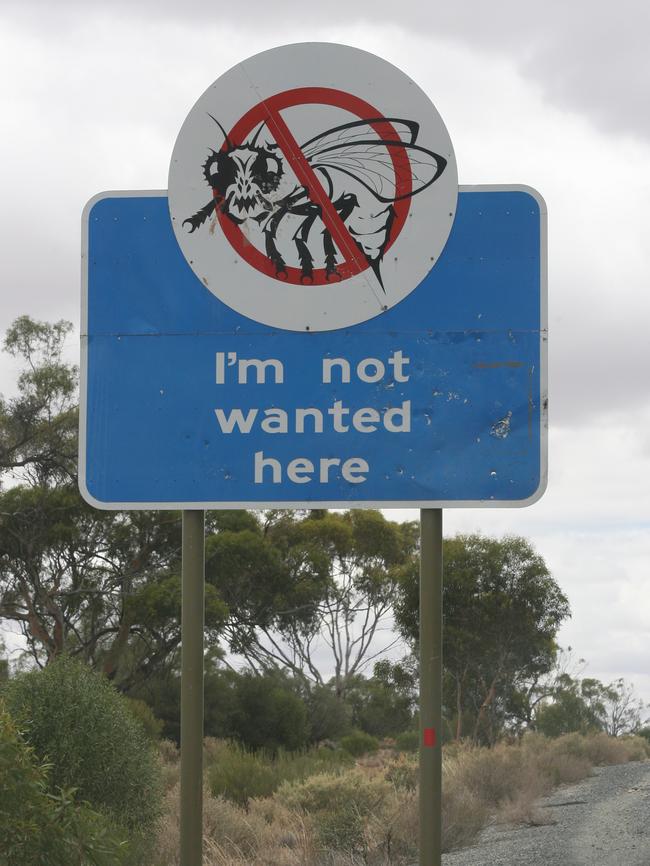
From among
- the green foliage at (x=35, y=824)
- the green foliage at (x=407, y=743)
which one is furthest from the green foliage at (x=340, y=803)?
the green foliage at (x=407, y=743)

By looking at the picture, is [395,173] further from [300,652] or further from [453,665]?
[300,652]

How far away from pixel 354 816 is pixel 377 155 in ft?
29.6

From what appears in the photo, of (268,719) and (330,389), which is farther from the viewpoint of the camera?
(268,719)

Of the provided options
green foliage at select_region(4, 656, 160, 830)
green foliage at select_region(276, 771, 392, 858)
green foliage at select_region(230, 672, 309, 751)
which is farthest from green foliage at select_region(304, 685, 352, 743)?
green foliage at select_region(4, 656, 160, 830)

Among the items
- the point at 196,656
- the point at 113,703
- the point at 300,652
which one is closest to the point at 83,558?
the point at 300,652

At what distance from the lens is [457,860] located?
418 inches

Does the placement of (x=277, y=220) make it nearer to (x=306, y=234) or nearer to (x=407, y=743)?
(x=306, y=234)

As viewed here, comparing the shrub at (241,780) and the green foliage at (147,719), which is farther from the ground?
the green foliage at (147,719)

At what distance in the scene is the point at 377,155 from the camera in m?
4.66

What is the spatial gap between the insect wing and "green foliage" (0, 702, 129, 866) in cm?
254

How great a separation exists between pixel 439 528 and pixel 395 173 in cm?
137

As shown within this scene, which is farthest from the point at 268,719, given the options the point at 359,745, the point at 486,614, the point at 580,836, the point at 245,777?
the point at 580,836

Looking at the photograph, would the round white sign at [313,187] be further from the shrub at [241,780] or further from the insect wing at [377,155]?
the shrub at [241,780]

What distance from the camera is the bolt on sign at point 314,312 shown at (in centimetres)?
449
